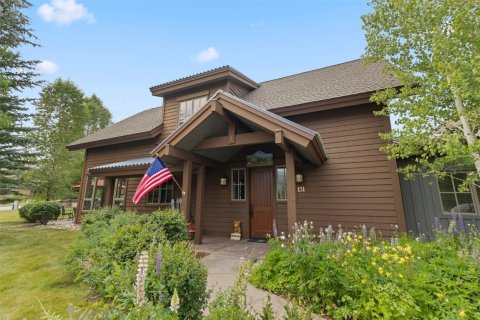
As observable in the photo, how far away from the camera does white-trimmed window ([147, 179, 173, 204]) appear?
9133 mm

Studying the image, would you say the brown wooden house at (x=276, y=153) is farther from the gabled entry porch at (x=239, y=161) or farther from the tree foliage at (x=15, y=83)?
the tree foliage at (x=15, y=83)

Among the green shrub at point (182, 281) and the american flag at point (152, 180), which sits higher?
the american flag at point (152, 180)

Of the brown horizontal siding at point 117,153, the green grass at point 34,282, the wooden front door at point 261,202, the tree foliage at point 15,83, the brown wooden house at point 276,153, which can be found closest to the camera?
the green grass at point 34,282

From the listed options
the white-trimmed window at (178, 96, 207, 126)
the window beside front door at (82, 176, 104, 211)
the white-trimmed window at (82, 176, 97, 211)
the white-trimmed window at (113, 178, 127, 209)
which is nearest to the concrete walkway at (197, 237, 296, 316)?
the white-trimmed window at (178, 96, 207, 126)

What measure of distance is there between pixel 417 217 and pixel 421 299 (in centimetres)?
443

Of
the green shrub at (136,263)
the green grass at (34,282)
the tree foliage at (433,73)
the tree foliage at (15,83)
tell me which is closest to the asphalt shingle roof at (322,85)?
the tree foliage at (433,73)

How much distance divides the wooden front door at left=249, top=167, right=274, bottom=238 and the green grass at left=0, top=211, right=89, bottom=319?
4.89 m

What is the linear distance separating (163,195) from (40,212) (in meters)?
7.41

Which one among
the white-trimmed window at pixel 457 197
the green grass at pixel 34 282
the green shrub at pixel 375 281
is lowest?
the green grass at pixel 34 282

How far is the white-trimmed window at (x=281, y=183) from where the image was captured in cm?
714

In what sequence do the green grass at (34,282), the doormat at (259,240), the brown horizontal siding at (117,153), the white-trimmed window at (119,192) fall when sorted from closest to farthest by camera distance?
1. the green grass at (34,282)
2. the doormat at (259,240)
3. the brown horizontal siding at (117,153)
4. the white-trimmed window at (119,192)

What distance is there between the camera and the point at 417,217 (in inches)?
233

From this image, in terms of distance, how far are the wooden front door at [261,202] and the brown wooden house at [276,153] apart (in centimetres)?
3

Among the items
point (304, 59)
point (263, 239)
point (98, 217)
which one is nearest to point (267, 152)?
point (263, 239)
